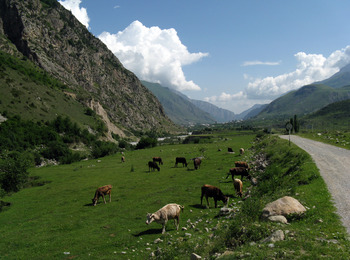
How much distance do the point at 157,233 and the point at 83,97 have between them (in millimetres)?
166210

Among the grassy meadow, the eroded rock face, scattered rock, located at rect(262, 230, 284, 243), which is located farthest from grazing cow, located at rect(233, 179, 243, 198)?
scattered rock, located at rect(262, 230, 284, 243)

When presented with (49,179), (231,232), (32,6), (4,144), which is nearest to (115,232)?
(231,232)

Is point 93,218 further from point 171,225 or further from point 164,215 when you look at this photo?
point 164,215

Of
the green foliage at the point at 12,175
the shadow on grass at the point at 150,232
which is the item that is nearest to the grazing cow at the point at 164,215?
the shadow on grass at the point at 150,232

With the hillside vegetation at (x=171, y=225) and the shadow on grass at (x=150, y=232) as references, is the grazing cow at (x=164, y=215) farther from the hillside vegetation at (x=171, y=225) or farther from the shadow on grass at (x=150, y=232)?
the hillside vegetation at (x=171, y=225)

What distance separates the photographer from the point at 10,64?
400 ft

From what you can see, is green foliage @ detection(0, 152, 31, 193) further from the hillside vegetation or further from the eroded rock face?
the eroded rock face

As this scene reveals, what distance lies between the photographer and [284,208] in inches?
505

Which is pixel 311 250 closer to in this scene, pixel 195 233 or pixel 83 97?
pixel 195 233

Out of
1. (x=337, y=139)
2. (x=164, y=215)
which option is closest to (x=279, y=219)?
(x=164, y=215)

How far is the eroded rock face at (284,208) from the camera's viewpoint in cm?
1259

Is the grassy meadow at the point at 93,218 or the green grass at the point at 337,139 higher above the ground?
the green grass at the point at 337,139

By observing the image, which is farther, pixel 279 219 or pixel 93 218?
pixel 93 218

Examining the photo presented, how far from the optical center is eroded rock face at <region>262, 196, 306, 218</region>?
12.6 meters
